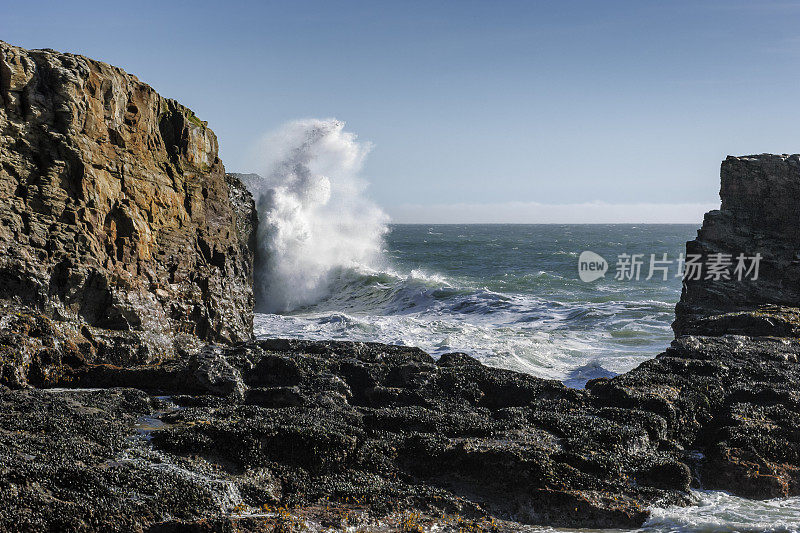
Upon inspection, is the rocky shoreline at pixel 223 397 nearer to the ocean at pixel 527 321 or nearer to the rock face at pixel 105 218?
the rock face at pixel 105 218

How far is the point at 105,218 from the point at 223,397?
156 inches

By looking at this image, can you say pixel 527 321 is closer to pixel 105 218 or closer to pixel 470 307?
pixel 470 307

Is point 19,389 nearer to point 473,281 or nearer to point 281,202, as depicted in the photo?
point 281,202

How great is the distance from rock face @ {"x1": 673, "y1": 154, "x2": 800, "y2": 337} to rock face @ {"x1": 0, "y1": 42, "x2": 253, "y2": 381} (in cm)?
961

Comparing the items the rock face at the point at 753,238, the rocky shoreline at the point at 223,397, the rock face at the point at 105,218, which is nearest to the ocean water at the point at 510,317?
the rock face at the point at 753,238

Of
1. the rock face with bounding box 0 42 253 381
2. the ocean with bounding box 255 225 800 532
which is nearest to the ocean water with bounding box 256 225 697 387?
the ocean with bounding box 255 225 800 532

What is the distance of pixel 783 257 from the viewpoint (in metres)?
13.4

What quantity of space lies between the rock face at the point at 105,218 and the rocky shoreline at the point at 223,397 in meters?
0.03

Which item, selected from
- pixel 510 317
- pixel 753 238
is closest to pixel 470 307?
pixel 510 317

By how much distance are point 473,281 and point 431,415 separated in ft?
87.3

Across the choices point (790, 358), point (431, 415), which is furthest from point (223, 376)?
point (790, 358)

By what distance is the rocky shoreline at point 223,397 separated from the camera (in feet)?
15.3

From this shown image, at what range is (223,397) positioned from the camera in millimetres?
6941

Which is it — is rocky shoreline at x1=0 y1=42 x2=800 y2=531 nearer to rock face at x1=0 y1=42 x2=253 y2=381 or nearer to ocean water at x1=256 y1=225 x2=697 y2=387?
rock face at x1=0 y1=42 x2=253 y2=381
